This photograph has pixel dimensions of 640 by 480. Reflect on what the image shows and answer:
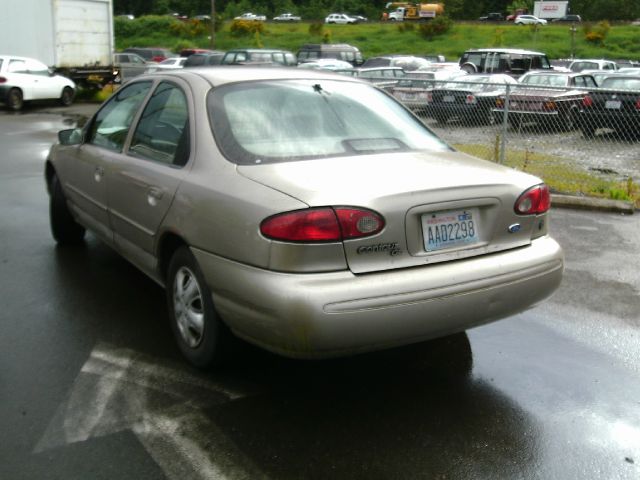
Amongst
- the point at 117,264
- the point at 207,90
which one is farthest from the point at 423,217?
the point at 117,264

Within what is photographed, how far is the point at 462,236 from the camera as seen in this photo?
3.61 metres

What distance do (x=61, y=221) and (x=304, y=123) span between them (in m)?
3.17

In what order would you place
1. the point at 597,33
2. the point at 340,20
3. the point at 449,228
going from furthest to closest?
1. the point at 340,20
2. the point at 597,33
3. the point at 449,228

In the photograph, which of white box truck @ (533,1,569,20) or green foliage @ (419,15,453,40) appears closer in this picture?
green foliage @ (419,15,453,40)

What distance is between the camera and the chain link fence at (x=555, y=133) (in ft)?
31.1

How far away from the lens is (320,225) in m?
3.25

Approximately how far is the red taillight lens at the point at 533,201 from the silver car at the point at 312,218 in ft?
0.04

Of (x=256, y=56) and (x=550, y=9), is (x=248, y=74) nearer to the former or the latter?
(x=256, y=56)

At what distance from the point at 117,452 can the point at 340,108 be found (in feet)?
7.61

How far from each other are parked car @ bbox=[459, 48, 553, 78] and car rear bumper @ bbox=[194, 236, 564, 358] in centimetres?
2262

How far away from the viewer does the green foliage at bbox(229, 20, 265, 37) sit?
7044cm

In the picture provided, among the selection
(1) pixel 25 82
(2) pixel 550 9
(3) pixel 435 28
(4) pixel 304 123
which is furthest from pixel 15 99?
(2) pixel 550 9

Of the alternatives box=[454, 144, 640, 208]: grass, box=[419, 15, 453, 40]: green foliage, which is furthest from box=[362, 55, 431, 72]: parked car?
box=[419, 15, 453, 40]: green foliage

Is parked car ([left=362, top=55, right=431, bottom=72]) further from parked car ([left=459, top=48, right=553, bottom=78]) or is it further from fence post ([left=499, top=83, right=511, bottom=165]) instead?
fence post ([left=499, top=83, right=511, bottom=165])
